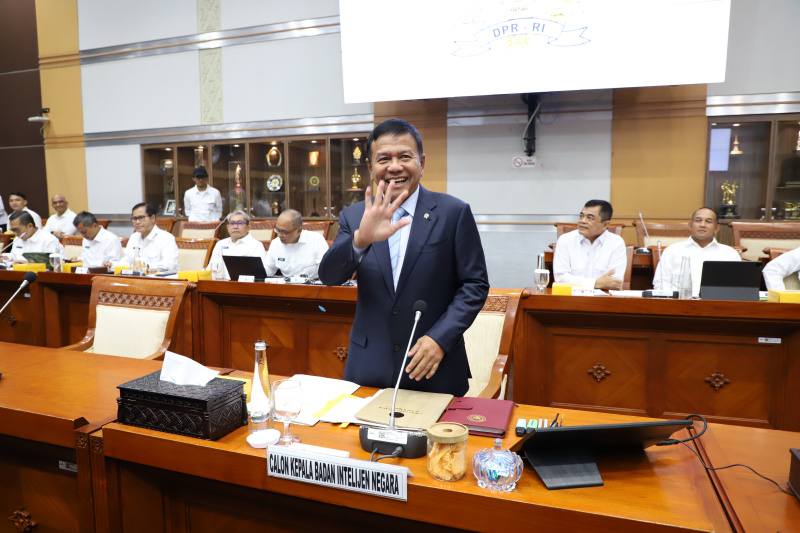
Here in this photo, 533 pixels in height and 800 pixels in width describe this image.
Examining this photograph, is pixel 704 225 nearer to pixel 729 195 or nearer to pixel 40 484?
pixel 729 195

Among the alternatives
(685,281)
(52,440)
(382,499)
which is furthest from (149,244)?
(382,499)

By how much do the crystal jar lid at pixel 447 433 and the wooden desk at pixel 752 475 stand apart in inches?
18.1

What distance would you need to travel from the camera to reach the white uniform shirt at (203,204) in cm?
734

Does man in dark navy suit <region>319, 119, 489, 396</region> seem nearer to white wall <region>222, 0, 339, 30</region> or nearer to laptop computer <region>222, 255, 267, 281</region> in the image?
laptop computer <region>222, 255, 267, 281</region>

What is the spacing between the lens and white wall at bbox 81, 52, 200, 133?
756cm

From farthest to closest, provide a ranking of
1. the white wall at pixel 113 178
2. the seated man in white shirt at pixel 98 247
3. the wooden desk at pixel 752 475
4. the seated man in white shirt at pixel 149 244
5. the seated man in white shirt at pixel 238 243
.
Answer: the white wall at pixel 113 178 < the seated man in white shirt at pixel 98 247 < the seated man in white shirt at pixel 149 244 < the seated man in white shirt at pixel 238 243 < the wooden desk at pixel 752 475

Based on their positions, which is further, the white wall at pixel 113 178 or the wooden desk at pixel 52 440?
the white wall at pixel 113 178

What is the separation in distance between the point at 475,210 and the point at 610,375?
156 inches

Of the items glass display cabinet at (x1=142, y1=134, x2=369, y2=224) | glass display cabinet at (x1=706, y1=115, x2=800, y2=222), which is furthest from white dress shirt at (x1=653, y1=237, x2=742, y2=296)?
glass display cabinet at (x1=142, y1=134, x2=369, y2=224)

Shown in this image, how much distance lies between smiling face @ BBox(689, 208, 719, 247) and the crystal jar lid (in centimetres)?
329

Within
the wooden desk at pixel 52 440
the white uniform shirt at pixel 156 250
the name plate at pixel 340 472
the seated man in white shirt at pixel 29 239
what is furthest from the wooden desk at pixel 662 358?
the seated man in white shirt at pixel 29 239

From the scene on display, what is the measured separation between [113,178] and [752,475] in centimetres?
895

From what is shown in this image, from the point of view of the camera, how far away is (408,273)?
4.86 feet

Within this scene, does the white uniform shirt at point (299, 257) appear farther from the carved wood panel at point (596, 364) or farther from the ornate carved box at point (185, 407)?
the ornate carved box at point (185, 407)
